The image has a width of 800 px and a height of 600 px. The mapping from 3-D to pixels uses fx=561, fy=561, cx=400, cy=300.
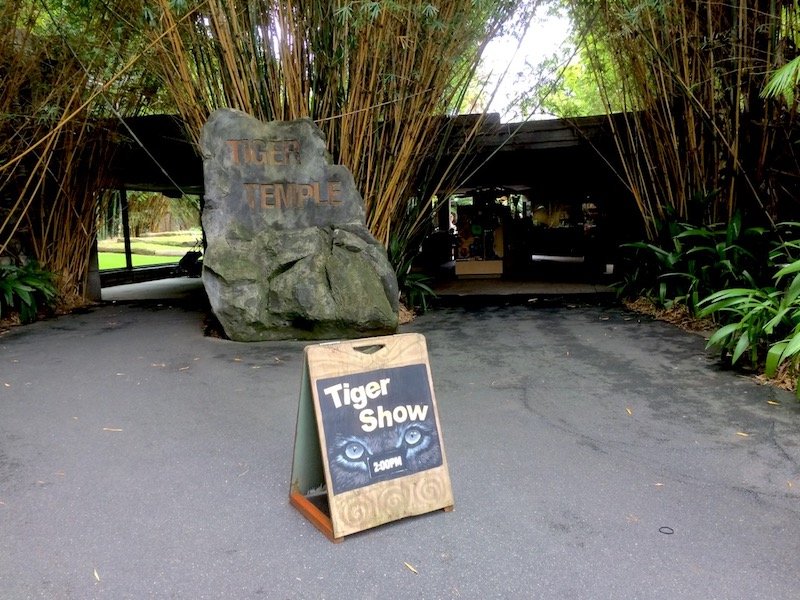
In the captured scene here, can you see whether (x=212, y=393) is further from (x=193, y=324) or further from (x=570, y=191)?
(x=570, y=191)

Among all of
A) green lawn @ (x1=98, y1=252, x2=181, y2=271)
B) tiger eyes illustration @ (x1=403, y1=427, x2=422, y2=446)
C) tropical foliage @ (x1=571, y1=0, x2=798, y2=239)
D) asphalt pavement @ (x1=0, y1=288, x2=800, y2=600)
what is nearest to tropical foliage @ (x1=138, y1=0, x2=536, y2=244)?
tropical foliage @ (x1=571, y1=0, x2=798, y2=239)

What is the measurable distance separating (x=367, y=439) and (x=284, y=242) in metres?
2.81

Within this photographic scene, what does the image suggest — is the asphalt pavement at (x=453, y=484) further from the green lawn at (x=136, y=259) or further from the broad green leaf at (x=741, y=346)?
the green lawn at (x=136, y=259)

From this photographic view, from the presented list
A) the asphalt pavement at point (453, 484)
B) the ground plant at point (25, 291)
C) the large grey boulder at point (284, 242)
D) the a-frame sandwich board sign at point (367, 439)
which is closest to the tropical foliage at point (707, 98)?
the asphalt pavement at point (453, 484)

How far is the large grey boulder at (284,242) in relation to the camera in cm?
406

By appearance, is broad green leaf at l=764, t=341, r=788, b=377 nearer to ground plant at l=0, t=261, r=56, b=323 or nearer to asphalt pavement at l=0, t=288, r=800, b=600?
asphalt pavement at l=0, t=288, r=800, b=600

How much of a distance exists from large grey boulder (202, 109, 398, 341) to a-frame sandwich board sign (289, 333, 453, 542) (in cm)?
234

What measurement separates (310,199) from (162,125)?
8.91 feet

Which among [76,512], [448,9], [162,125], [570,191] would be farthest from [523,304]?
[570,191]

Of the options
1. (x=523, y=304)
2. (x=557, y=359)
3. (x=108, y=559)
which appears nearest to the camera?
(x=108, y=559)

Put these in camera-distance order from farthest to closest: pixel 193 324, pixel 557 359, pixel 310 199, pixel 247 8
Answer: pixel 193 324
pixel 310 199
pixel 247 8
pixel 557 359

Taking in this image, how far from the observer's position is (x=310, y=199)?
4.32 meters

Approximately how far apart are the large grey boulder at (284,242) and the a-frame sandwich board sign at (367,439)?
2.34 meters

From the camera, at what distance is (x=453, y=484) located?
1.93 metres
